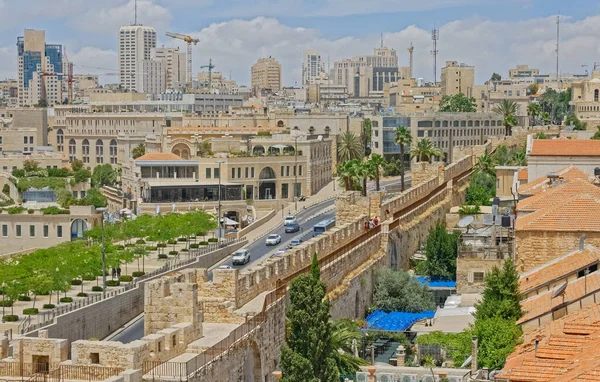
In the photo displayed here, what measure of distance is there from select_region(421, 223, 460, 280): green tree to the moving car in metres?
10.6

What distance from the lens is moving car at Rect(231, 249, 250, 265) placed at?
55.7 meters

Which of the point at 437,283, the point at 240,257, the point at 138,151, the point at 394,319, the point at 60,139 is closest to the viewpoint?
the point at 394,319

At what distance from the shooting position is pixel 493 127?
128500 millimetres

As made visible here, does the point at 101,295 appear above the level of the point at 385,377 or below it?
below

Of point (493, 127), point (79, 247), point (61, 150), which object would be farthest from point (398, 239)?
point (61, 150)

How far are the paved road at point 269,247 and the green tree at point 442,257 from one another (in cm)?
880

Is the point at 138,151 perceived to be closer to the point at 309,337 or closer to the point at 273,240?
the point at 273,240

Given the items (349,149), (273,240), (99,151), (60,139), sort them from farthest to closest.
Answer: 1. (60,139)
2. (99,151)
3. (349,149)
4. (273,240)

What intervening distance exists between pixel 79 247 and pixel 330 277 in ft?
76.1

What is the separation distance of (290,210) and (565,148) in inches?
1396

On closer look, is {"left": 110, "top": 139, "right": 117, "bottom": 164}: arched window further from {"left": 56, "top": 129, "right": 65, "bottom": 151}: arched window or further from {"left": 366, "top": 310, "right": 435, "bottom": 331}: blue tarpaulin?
{"left": 366, "top": 310, "right": 435, "bottom": 331}: blue tarpaulin

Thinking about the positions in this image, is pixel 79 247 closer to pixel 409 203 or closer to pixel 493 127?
pixel 409 203

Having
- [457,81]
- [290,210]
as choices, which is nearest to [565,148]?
[290,210]

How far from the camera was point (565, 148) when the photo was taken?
2120 inches
